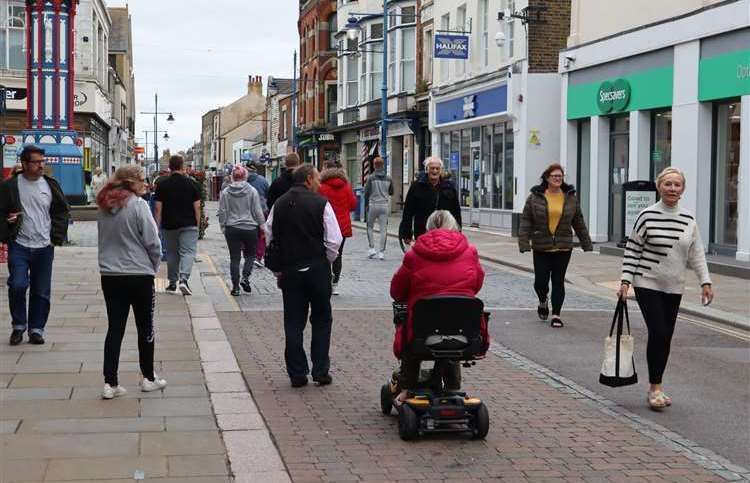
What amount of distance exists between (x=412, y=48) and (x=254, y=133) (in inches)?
2955

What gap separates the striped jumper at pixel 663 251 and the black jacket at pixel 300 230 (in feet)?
7.46

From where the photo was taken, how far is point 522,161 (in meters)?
27.6

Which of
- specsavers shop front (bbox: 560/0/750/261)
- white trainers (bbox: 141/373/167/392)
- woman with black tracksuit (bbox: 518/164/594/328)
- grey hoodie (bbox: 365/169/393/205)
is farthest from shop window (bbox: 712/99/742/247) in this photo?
white trainers (bbox: 141/373/167/392)

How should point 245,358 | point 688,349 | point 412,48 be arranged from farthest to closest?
point 412,48, point 688,349, point 245,358

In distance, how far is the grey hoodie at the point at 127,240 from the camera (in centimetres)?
726

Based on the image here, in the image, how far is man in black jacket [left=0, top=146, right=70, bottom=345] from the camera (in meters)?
9.18

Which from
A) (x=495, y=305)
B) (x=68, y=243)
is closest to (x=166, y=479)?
(x=495, y=305)

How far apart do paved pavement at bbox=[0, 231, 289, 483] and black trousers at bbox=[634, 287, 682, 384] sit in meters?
2.88

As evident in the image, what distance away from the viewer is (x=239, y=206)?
13.6 metres

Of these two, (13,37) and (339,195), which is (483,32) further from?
(13,37)

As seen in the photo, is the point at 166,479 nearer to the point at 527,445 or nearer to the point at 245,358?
the point at 527,445

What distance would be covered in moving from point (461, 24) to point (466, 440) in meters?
27.4

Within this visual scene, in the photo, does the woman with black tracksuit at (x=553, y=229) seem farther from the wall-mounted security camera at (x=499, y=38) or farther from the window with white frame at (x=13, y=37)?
the window with white frame at (x=13, y=37)

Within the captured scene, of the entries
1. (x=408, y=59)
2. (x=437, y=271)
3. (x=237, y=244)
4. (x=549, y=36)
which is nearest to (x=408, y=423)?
(x=437, y=271)
